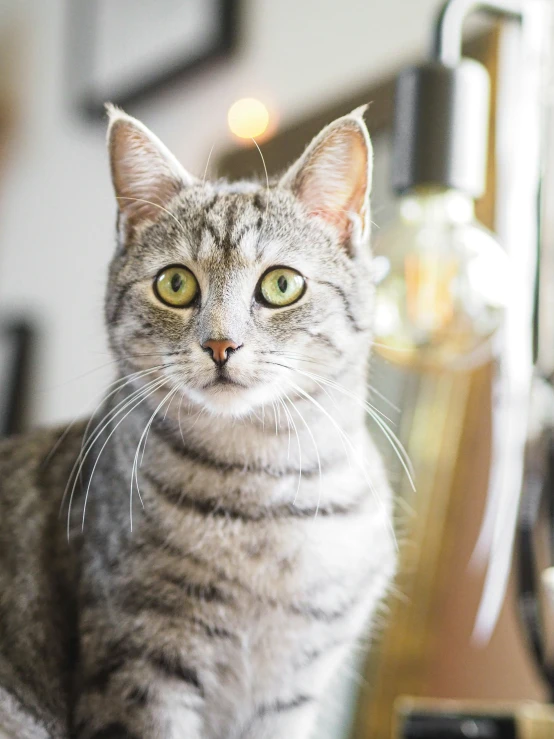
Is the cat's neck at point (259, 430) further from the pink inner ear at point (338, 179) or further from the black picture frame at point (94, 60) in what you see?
the black picture frame at point (94, 60)

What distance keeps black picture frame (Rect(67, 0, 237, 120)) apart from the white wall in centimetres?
2

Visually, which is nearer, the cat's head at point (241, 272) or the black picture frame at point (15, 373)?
the cat's head at point (241, 272)

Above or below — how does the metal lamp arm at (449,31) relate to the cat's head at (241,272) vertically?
above

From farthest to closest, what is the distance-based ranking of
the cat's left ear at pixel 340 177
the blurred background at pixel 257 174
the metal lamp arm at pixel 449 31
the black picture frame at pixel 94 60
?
the black picture frame at pixel 94 60 → the blurred background at pixel 257 174 → the metal lamp arm at pixel 449 31 → the cat's left ear at pixel 340 177

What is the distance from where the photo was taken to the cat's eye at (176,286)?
0.57 metres

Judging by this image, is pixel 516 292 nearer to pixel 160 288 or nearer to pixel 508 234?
pixel 508 234

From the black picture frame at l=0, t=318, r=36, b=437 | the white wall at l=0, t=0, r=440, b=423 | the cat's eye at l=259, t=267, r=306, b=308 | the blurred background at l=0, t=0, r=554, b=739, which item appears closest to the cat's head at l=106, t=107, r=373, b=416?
the cat's eye at l=259, t=267, r=306, b=308

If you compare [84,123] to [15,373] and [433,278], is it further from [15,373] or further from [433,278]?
[433,278]

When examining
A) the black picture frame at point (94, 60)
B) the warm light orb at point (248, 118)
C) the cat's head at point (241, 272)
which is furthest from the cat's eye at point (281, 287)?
the black picture frame at point (94, 60)

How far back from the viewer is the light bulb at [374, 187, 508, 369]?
68 centimetres

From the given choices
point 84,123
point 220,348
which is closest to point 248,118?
point 84,123

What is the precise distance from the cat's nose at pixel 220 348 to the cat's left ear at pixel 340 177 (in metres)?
0.13

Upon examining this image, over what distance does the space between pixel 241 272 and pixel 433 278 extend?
0.69 feet

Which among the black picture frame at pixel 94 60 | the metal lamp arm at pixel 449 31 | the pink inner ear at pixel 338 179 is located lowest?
the pink inner ear at pixel 338 179
